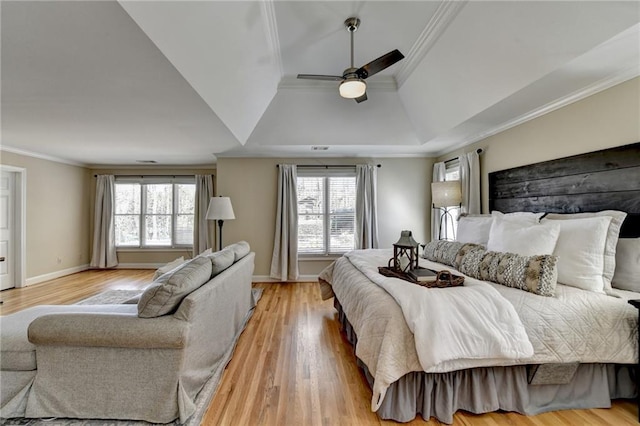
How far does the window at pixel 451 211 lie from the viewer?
4516 millimetres

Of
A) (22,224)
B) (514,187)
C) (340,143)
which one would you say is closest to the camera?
(514,187)

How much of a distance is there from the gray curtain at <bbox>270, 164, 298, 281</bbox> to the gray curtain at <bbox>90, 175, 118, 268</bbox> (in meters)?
3.99

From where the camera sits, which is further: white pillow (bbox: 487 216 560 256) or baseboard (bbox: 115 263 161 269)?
baseboard (bbox: 115 263 161 269)

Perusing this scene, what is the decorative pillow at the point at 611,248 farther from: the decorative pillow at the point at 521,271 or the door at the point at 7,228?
the door at the point at 7,228

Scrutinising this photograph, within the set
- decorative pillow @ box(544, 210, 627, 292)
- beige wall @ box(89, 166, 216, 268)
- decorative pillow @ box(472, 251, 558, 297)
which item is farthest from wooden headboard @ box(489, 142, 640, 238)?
beige wall @ box(89, 166, 216, 268)

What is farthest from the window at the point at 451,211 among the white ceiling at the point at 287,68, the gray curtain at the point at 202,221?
the gray curtain at the point at 202,221

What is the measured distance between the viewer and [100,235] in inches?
240

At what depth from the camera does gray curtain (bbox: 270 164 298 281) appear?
16.6 ft

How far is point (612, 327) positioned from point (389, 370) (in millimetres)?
1487

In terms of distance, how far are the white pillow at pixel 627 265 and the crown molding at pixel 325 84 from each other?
9.62 ft

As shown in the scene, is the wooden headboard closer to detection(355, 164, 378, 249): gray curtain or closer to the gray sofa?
detection(355, 164, 378, 249): gray curtain

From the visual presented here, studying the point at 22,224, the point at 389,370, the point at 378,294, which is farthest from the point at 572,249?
the point at 22,224

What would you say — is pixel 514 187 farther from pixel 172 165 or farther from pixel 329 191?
pixel 172 165

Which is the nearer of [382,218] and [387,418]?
[387,418]
